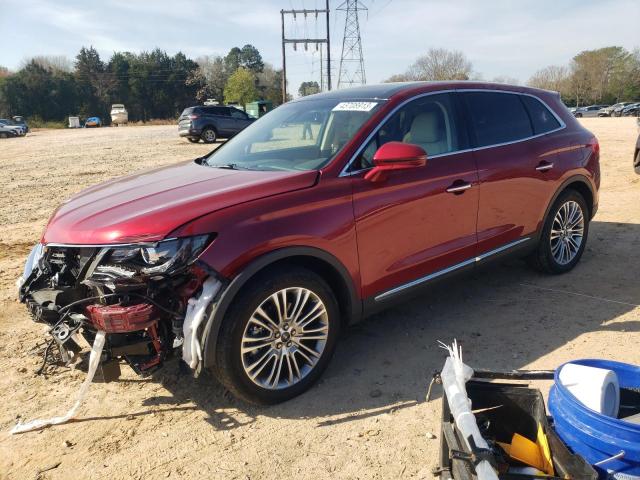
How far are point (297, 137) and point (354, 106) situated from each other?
53cm

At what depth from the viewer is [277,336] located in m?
2.99

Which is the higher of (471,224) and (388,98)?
(388,98)

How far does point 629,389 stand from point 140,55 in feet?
323

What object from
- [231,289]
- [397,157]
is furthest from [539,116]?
[231,289]

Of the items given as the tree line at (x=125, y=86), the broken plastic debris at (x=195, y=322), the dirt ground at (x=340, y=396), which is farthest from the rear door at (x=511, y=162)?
the tree line at (x=125, y=86)

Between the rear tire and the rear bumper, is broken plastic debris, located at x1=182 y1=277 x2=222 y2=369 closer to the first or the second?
the rear bumper

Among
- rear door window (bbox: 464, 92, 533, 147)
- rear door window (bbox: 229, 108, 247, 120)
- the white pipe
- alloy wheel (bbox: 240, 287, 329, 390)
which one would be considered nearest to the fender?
alloy wheel (bbox: 240, 287, 329, 390)

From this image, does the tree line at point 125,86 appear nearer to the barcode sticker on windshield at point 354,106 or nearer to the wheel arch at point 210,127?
the wheel arch at point 210,127

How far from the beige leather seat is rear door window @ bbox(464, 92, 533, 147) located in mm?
362

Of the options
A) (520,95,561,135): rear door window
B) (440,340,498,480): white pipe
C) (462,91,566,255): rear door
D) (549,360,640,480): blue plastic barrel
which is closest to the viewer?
(440,340,498,480): white pipe

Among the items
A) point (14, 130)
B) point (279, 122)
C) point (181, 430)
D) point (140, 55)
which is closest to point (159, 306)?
point (181, 430)

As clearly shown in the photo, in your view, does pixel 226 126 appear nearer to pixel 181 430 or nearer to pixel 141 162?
pixel 141 162

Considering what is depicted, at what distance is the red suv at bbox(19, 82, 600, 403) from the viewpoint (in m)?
2.70

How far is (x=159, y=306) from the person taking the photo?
2.71m
